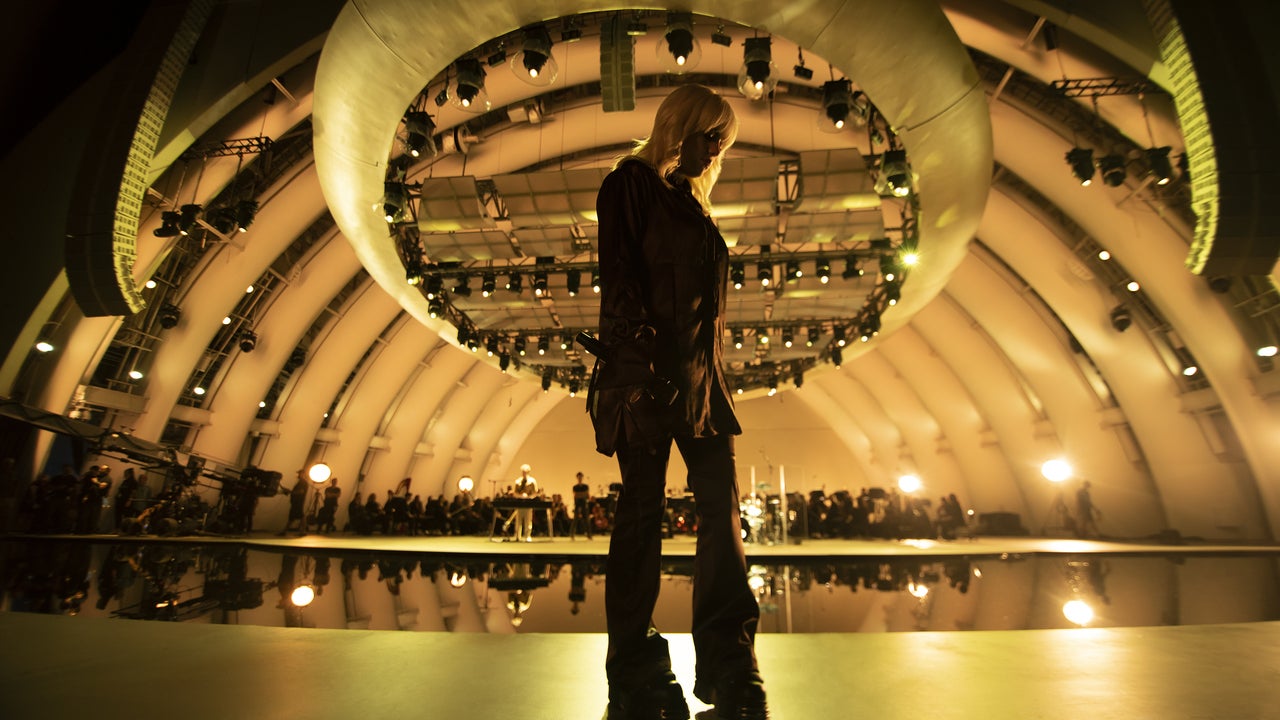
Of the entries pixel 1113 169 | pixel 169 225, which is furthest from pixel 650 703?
pixel 169 225

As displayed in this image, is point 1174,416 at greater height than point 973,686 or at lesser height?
greater

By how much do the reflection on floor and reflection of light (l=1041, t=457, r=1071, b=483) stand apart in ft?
51.4

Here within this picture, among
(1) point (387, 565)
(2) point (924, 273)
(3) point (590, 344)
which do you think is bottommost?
(1) point (387, 565)

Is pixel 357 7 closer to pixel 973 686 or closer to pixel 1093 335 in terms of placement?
pixel 973 686

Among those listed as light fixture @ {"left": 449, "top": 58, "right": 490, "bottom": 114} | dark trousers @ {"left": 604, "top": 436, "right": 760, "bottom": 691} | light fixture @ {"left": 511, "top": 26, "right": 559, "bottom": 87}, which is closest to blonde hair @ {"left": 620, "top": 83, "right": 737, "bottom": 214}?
dark trousers @ {"left": 604, "top": 436, "right": 760, "bottom": 691}

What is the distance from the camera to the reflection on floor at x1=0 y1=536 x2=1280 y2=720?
1.63 meters

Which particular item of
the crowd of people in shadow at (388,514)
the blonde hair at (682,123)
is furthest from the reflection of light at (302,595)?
the crowd of people in shadow at (388,514)

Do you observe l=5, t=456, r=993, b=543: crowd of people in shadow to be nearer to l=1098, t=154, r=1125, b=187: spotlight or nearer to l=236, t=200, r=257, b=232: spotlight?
l=236, t=200, r=257, b=232: spotlight

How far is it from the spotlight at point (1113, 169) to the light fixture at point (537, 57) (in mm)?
9569

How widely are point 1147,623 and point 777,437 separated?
28.7 m

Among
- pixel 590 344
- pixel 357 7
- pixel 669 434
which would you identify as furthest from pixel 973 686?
pixel 357 7

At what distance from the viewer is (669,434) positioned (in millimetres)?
1771

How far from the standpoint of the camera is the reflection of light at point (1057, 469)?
15709 millimetres

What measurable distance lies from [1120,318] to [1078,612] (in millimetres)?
13385
